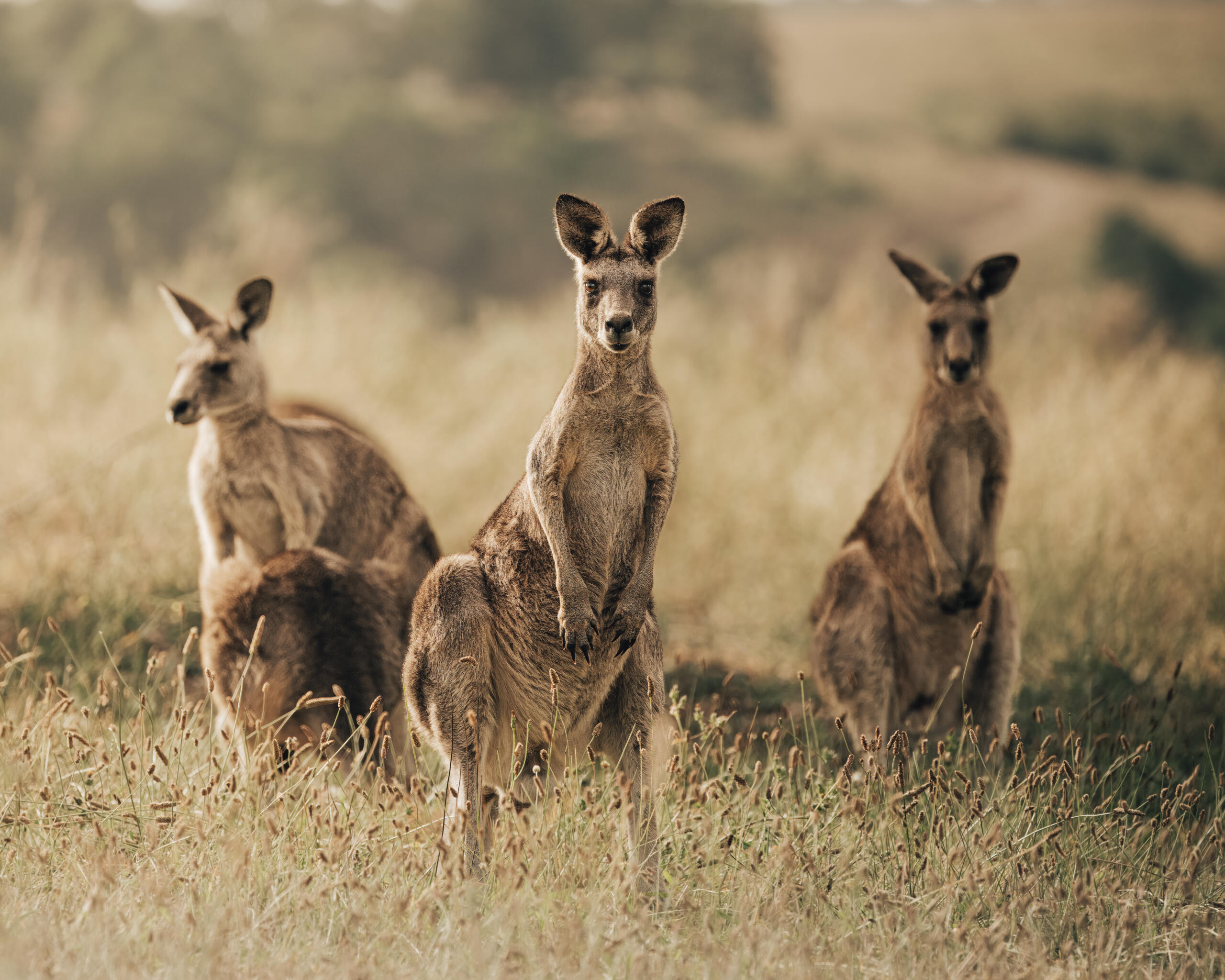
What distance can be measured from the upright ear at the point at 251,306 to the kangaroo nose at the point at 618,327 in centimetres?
254

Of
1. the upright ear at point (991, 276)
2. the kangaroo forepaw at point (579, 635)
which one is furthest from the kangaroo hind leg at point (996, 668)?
the kangaroo forepaw at point (579, 635)

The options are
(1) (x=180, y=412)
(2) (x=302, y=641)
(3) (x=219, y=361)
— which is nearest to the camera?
(2) (x=302, y=641)

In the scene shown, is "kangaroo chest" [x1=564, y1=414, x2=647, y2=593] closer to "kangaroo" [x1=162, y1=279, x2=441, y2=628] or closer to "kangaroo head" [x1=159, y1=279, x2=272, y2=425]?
"kangaroo" [x1=162, y1=279, x2=441, y2=628]

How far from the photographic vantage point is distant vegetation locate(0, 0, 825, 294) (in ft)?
81.4

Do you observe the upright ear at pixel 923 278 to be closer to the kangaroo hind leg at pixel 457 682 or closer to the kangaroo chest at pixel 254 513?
the kangaroo hind leg at pixel 457 682

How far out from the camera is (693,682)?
520 cm

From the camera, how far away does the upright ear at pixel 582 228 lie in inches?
134

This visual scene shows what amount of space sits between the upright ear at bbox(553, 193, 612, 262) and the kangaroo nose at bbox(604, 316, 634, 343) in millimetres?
363

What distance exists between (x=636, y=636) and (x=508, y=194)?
964 inches

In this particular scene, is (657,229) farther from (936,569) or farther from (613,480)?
(936,569)

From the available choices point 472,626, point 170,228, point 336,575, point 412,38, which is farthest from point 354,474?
point 412,38

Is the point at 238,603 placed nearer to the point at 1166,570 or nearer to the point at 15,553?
the point at 15,553

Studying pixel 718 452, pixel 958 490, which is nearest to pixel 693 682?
pixel 958 490

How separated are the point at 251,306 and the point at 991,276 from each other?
3.13m
